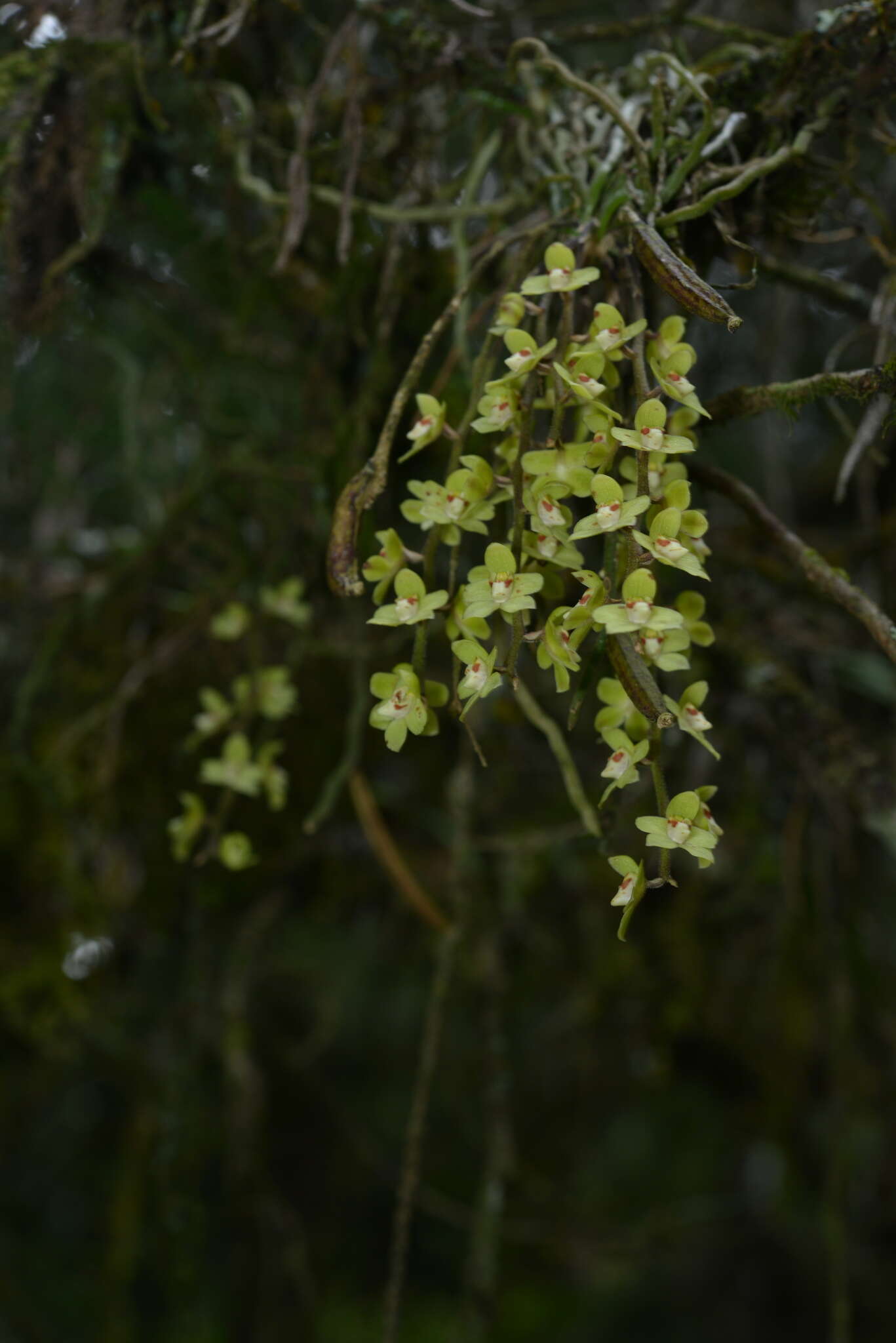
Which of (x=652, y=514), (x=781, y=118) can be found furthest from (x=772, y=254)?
(x=652, y=514)

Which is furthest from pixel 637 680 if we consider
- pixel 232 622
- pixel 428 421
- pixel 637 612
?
pixel 232 622

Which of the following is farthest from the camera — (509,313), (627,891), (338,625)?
(338,625)

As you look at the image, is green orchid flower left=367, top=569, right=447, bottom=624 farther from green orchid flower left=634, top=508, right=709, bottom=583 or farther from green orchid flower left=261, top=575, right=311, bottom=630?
green orchid flower left=261, top=575, right=311, bottom=630

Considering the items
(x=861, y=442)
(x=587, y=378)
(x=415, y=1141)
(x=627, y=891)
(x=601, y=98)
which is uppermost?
(x=601, y=98)

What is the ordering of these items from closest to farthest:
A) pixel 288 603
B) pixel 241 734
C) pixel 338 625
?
pixel 241 734 < pixel 288 603 < pixel 338 625

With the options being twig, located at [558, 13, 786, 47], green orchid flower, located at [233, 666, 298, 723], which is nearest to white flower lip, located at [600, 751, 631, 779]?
green orchid flower, located at [233, 666, 298, 723]

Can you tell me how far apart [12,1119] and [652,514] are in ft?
7.80

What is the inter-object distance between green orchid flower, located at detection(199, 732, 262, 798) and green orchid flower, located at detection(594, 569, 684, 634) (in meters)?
0.52

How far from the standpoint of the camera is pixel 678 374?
599 mm

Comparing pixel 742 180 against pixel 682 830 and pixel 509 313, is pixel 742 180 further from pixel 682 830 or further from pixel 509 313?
pixel 682 830

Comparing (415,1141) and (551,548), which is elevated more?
(551,548)

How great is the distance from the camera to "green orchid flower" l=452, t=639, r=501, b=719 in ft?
1.75

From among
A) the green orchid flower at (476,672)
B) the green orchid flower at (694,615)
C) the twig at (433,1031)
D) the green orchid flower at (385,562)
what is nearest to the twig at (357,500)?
the green orchid flower at (385,562)

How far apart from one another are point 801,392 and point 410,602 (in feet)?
1.03
